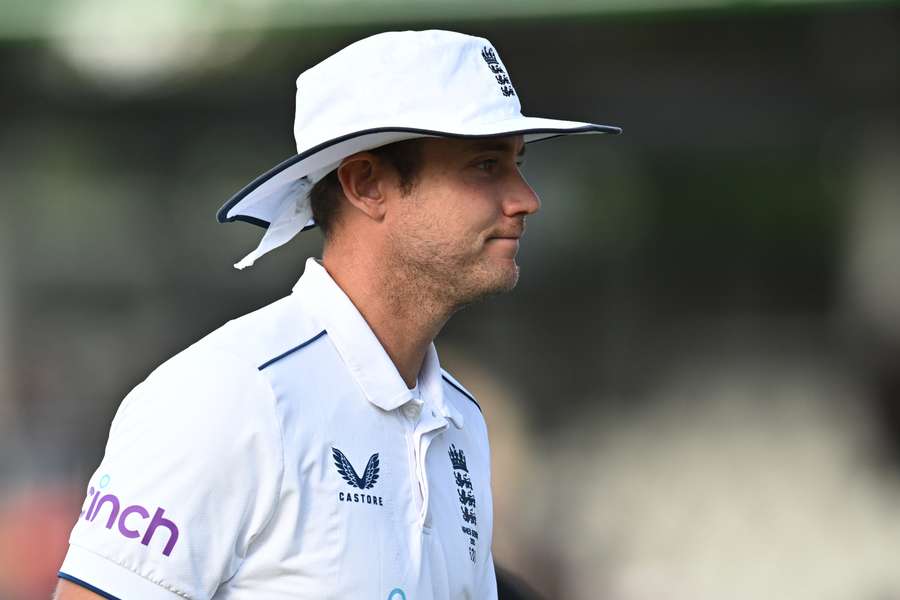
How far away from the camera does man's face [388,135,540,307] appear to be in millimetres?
2240

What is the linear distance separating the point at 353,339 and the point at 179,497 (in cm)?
42

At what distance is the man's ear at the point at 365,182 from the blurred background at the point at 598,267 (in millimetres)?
3334

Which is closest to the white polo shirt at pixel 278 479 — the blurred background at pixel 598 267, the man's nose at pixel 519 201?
the man's nose at pixel 519 201

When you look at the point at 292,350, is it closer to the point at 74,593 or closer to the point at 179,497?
the point at 179,497

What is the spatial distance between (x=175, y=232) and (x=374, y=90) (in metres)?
3.87

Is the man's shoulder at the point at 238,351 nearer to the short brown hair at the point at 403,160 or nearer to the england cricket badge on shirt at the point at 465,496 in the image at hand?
the short brown hair at the point at 403,160

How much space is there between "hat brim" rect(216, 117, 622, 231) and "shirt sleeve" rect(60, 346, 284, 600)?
419mm

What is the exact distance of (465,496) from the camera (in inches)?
92.3

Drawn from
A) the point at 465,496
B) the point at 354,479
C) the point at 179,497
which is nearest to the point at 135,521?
the point at 179,497

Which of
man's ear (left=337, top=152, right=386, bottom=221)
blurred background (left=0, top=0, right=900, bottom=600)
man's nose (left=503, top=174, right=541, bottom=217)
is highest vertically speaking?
man's ear (left=337, top=152, right=386, bottom=221)

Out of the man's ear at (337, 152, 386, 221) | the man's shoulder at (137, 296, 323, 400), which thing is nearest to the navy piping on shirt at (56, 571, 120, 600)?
the man's shoulder at (137, 296, 323, 400)

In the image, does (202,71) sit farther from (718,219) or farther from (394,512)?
(394,512)

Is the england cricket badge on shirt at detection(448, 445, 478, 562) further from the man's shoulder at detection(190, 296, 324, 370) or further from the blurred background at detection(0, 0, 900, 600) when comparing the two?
the blurred background at detection(0, 0, 900, 600)

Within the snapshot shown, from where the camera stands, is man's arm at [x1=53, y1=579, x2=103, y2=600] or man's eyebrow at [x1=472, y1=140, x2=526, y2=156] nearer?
man's arm at [x1=53, y1=579, x2=103, y2=600]
